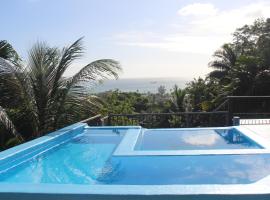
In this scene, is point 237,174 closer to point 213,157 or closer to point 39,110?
point 213,157

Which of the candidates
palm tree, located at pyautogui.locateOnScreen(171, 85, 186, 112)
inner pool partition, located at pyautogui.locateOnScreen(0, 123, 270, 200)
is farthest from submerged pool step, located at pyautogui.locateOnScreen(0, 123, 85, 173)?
palm tree, located at pyautogui.locateOnScreen(171, 85, 186, 112)

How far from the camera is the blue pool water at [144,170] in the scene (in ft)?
16.1

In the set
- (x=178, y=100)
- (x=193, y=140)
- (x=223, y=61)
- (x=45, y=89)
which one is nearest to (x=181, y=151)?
(x=193, y=140)

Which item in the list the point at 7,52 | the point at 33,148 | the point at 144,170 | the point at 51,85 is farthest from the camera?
the point at 7,52

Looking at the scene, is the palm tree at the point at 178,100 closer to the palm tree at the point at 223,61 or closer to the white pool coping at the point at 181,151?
the palm tree at the point at 223,61

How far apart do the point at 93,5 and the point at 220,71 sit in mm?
16281

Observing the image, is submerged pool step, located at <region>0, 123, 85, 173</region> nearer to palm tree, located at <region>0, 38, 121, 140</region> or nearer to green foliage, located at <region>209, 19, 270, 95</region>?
palm tree, located at <region>0, 38, 121, 140</region>

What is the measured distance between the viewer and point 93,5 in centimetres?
1102

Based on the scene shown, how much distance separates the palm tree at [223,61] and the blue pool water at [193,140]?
17790 mm

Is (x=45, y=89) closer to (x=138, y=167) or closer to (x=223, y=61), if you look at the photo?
(x=138, y=167)

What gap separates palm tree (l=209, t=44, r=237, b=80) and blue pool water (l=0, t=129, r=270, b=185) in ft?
64.2

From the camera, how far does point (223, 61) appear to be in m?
25.5

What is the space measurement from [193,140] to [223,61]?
19106 mm

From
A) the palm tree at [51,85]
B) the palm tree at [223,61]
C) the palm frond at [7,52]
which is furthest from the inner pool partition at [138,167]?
the palm tree at [223,61]
